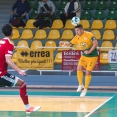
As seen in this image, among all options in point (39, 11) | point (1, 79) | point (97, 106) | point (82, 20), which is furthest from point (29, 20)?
point (1, 79)

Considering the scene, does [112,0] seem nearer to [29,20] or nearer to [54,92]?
[29,20]

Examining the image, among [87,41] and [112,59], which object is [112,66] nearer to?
[112,59]

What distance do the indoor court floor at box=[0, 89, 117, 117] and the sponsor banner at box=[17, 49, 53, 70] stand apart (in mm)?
1281

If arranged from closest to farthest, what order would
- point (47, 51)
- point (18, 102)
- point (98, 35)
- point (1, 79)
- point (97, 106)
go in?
point (1, 79)
point (97, 106)
point (18, 102)
point (47, 51)
point (98, 35)

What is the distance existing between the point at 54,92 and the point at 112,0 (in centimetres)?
782

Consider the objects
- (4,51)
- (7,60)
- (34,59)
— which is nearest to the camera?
(7,60)

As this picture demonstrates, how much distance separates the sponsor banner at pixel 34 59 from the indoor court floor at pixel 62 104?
4.20 feet

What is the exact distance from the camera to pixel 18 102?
49.4ft

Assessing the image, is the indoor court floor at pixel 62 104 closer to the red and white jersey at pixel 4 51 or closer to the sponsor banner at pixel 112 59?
the sponsor banner at pixel 112 59

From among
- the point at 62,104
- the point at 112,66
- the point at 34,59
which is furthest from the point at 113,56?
the point at 62,104

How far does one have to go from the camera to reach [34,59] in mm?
18781

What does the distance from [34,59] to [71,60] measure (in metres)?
1.36

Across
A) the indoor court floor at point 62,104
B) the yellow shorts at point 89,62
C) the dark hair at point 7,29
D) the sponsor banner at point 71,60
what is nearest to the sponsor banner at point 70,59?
the sponsor banner at point 71,60

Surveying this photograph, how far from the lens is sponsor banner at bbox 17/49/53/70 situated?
735 inches
